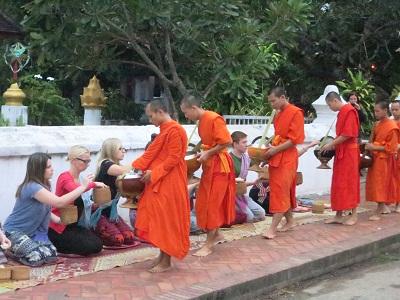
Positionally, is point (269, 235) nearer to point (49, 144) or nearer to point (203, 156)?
point (203, 156)

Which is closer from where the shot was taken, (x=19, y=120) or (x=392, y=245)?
(x=392, y=245)

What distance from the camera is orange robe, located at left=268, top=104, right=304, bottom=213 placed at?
6.72 metres

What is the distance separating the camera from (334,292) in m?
5.66

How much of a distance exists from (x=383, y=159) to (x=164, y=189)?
3778 millimetres

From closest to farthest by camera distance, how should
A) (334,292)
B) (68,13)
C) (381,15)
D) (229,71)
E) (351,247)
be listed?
(334,292) < (351,247) < (68,13) < (229,71) < (381,15)

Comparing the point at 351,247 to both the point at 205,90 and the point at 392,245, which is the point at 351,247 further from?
the point at 205,90

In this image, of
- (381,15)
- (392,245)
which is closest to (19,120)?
(392,245)

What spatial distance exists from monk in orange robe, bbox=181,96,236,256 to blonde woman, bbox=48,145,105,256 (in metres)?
0.95

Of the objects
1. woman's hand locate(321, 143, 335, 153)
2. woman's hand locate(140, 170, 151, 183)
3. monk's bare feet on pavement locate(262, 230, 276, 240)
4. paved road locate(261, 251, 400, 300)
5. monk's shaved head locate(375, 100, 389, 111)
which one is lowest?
paved road locate(261, 251, 400, 300)

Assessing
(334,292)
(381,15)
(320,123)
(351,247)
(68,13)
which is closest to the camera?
(334,292)

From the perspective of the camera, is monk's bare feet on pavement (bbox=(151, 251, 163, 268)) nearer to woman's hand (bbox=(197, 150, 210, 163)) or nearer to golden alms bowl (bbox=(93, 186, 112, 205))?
golden alms bowl (bbox=(93, 186, 112, 205))

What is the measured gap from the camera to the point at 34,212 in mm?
5434

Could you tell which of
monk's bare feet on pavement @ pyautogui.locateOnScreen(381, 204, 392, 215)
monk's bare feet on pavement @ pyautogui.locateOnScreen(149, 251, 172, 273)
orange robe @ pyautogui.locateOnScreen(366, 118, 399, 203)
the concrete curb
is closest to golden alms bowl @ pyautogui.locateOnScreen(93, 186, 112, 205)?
monk's bare feet on pavement @ pyautogui.locateOnScreen(149, 251, 172, 273)

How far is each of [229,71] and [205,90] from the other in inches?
32.3
